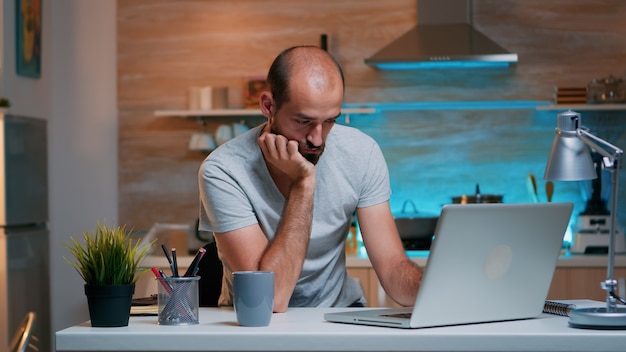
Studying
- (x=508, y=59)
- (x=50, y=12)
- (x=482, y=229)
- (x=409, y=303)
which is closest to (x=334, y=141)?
(x=409, y=303)

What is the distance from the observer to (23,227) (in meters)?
4.80

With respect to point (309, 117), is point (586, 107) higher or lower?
higher

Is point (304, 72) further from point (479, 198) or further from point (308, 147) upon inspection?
→ point (479, 198)

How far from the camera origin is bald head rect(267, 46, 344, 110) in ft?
7.52

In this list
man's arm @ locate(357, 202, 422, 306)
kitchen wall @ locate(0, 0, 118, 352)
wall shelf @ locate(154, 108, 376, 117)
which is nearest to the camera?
man's arm @ locate(357, 202, 422, 306)

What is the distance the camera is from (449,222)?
1688 millimetres

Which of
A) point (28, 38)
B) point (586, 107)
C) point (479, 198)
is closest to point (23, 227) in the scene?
point (28, 38)

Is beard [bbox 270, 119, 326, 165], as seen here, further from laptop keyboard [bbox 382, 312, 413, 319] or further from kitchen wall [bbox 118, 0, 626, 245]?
kitchen wall [bbox 118, 0, 626, 245]

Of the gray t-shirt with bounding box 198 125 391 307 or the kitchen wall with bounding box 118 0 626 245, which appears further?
the kitchen wall with bounding box 118 0 626 245

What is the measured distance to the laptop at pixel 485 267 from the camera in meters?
1.71

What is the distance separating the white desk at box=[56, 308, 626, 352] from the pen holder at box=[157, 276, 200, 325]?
0.27 feet

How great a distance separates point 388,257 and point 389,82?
2.86 metres

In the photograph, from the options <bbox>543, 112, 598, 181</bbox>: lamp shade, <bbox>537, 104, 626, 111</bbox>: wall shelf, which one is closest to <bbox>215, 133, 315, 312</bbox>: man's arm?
<bbox>543, 112, 598, 181</bbox>: lamp shade

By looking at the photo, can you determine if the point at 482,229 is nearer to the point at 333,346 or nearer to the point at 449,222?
the point at 449,222
